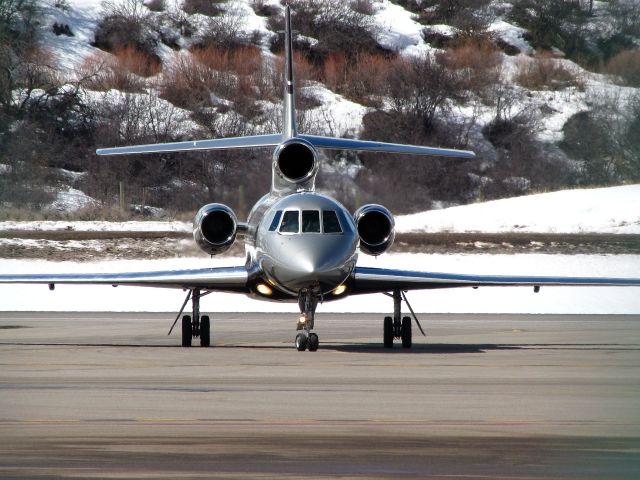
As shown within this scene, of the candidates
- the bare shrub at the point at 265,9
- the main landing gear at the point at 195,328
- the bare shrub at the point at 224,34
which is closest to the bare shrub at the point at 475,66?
the bare shrub at the point at 224,34

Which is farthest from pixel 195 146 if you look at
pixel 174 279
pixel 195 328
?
pixel 195 328

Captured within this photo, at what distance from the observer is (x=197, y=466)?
29.2ft

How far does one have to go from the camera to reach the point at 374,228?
21.7 metres

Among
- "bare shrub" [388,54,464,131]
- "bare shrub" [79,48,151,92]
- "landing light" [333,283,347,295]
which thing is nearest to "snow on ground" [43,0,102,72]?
"bare shrub" [79,48,151,92]

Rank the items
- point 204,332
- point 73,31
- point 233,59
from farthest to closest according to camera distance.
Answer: point 73,31, point 233,59, point 204,332

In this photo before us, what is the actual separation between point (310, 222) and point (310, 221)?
0.02 metres

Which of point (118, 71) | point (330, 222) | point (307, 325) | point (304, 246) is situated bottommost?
point (307, 325)

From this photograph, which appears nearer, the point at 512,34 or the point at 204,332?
the point at 204,332

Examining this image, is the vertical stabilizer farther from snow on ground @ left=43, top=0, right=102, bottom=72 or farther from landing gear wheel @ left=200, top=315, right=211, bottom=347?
snow on ground @ left=43, top=0, right=102, bottom=72

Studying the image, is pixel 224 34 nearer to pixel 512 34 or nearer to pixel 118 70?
pixel 118 70

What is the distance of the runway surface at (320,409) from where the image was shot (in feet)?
29.7

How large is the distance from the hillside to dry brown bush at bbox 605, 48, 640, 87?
110mm

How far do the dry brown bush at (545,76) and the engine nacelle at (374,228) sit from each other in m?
54.6

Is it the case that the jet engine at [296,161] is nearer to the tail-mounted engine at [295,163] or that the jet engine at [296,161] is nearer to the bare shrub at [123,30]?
the tail-mounted engine at [295,163]
